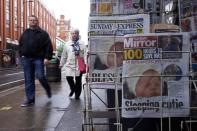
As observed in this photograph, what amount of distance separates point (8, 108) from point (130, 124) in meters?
5.10

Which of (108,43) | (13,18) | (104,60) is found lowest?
(104,60)

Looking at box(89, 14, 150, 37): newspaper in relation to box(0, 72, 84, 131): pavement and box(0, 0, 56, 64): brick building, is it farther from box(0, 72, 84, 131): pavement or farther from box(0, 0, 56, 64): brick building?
box(0, 0, 56, 64): brick building

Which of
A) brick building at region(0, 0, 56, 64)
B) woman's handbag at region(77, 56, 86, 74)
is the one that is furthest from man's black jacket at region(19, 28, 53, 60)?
brick building at region(0, 0, 56, 64)

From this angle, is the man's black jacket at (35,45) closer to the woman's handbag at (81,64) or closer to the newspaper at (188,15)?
the woman's handbag at (81,64)

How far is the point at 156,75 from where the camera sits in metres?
5.28

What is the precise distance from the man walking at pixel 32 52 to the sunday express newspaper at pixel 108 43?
4748 mm

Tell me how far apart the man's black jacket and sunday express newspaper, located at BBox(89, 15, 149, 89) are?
4.73 meters

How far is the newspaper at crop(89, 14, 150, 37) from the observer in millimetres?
5973

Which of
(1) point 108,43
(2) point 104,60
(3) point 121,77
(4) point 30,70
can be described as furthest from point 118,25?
(4) point 30,70

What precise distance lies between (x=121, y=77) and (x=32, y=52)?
17.9ft

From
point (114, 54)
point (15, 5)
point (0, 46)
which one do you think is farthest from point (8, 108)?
point (15, 5)

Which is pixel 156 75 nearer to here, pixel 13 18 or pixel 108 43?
pixel 108 43

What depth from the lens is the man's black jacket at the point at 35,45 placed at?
1071 centimetres

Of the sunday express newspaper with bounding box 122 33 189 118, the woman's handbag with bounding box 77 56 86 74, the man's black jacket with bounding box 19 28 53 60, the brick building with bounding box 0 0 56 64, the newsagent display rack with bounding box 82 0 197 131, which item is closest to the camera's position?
the sunday express newspaper with bounding box 122 33 189 118
